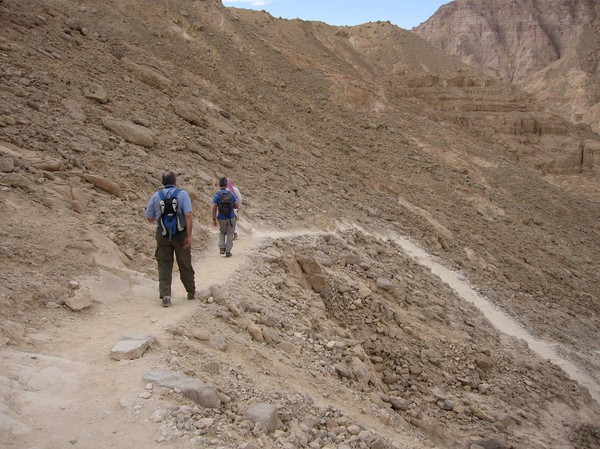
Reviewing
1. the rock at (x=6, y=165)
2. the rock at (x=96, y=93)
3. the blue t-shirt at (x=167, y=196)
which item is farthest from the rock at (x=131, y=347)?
the rock at (x=96, y=93)

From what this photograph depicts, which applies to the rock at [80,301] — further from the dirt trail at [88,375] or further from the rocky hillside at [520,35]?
the rocky hillside at [520,35]

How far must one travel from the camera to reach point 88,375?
3.83 meters

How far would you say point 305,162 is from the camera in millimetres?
15141

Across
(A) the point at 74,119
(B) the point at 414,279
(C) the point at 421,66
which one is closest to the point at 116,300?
(A) the point at 74,119

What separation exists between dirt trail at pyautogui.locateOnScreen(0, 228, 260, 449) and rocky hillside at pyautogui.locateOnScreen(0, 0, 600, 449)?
0.12 feet

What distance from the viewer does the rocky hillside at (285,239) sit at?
4.56 metres

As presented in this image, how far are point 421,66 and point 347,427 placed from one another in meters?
30.1

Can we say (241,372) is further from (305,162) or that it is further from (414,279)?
(305,162)

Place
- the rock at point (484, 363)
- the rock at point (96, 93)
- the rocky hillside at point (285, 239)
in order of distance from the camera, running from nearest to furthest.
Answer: the rocky hillside at point (285, 239) < the rock at point (484, 363) < the rock at point (96, 93)

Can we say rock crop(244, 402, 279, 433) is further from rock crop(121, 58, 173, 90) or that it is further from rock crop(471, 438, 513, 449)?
rock crop(121, 58, 173, 90)

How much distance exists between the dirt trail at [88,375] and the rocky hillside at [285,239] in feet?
0.12

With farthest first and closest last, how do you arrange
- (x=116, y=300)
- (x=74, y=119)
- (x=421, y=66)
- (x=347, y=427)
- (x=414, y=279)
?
(x=421, y=66), (x=414, y=279), (x=74, y=119), (x=116, y=300), (x=347, y=427)

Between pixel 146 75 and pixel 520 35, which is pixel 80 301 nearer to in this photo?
pixel 146 75

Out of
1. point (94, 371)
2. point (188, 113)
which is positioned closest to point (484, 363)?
point (94, 371)
